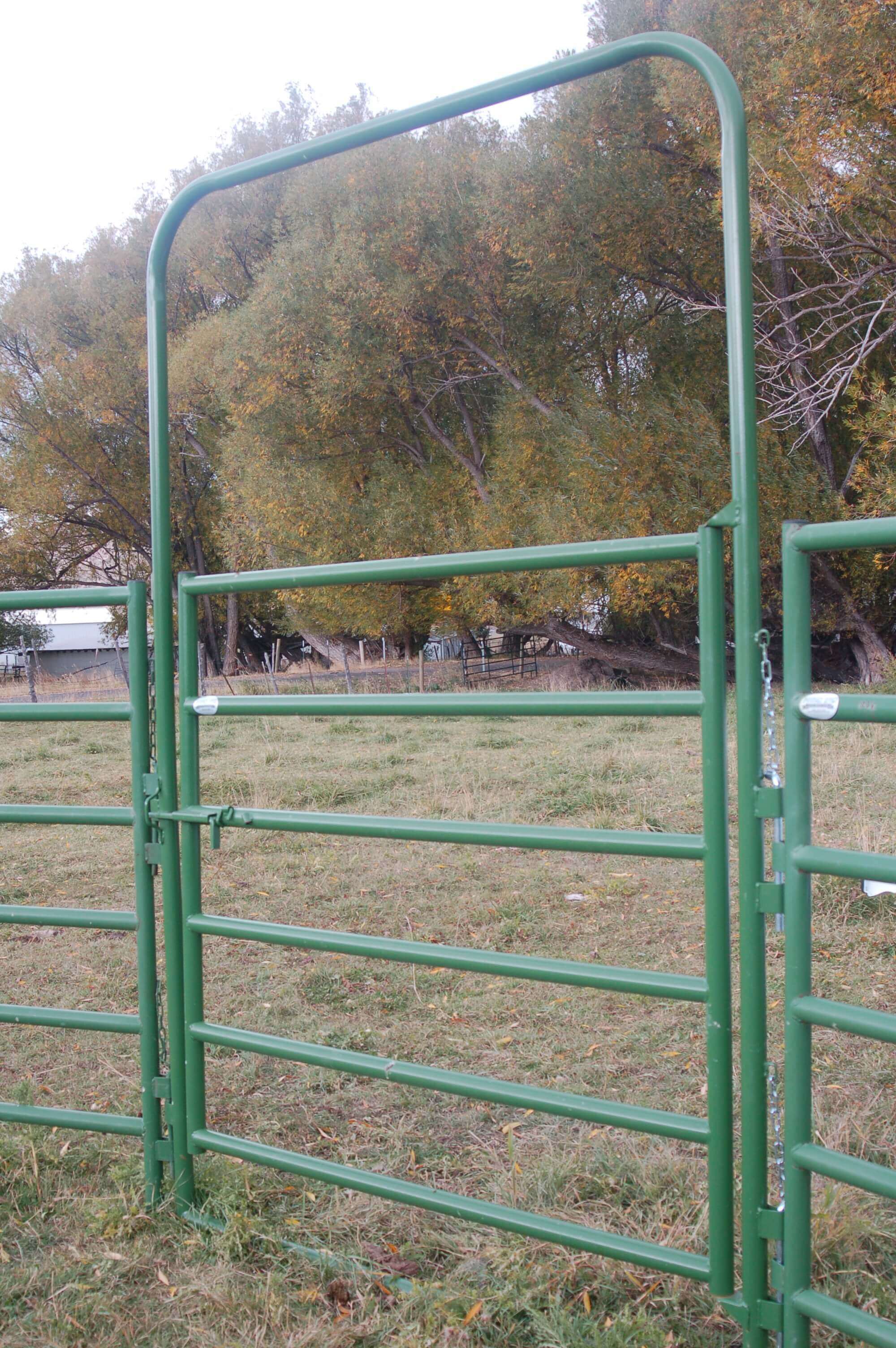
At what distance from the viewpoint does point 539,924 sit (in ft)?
16.2

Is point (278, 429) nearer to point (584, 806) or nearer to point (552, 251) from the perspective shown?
point (552, 251)

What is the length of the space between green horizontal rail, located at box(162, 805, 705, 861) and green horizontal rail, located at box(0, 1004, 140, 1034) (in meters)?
0.59

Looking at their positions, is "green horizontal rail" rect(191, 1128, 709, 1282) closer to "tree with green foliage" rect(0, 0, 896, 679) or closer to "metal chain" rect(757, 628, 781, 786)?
"metal chain" rect(757, 628, 781, 786)

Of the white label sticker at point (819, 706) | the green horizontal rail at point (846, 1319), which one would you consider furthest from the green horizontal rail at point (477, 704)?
the green horizontal rail at point (846, 1319)

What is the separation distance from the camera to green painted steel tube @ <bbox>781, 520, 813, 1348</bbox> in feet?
6.15

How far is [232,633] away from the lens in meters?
28.6

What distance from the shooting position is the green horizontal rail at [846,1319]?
1.72 metres

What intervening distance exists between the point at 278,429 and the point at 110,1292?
19152 millimetres

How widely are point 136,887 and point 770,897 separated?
5.36 feet

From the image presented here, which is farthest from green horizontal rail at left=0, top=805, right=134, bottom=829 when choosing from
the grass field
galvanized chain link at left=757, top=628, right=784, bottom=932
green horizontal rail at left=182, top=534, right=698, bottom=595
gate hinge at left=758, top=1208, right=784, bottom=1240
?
gate hinge at left=758, top=1208, right=784, bottom=1240

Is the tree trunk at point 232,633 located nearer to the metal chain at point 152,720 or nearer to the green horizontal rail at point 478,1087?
the metal chain at point 152,720

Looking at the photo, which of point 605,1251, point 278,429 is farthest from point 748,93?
point 605,1251

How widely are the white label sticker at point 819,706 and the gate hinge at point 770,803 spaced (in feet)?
0.53

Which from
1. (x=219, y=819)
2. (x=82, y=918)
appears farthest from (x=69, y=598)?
(x=82, y=918)
